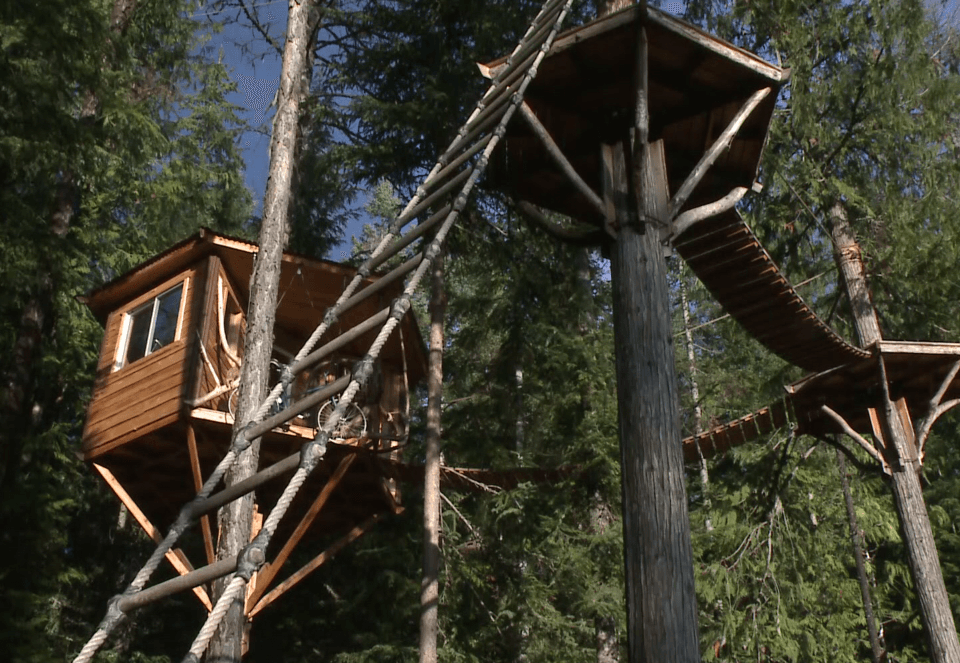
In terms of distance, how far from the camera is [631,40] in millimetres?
5242

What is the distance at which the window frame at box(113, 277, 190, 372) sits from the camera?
32.9 ft

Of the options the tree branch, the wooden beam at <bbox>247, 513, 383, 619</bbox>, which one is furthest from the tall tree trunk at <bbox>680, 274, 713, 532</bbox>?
the wooden beam at <bbox>247, 513, 383, 619</bbox>

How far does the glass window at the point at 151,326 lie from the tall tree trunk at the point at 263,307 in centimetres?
339

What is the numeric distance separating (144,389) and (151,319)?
1149 mm

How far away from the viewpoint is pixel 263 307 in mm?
6812

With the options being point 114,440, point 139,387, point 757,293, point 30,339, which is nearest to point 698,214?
point 757,293

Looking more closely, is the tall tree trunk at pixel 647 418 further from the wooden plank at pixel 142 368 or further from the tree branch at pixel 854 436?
the wooden plank at pixel 142 368

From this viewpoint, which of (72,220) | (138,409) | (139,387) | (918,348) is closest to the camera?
(918,348)

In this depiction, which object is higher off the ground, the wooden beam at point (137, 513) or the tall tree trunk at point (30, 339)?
the tall tree trunk at point (30, 339)

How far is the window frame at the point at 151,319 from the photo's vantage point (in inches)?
395

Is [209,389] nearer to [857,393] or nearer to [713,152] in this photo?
[713,152]

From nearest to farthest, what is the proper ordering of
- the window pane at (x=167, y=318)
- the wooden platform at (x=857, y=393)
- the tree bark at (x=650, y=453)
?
the tree bark at (x=650, y=453) < the wooden platform at (x=857, y=393) < the window pane at (x=167, y=318)

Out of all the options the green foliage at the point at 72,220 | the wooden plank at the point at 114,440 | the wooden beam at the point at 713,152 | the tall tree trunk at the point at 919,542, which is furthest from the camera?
the wooden plank at the point at 114,440

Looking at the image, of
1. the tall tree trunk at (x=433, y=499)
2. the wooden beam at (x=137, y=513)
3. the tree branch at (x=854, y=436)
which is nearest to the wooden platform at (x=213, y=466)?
the wooden beam at (x=137, y=513)
